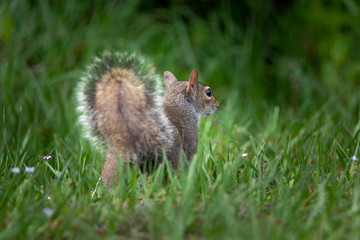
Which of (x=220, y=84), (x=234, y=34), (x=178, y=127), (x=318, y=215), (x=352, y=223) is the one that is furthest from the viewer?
(x=234, y=34)

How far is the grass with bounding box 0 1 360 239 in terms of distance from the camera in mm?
2111

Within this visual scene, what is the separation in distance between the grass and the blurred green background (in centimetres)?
2

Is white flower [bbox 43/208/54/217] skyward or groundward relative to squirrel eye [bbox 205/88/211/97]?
groundward

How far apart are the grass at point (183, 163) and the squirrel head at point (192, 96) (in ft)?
0.64

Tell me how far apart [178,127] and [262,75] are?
2892 mm

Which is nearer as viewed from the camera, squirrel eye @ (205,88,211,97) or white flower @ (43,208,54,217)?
white flower @ (43,208,54,217)

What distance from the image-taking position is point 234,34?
20.2 ft

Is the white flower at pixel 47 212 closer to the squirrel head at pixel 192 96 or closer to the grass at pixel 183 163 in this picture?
the grass at pixel 183 163

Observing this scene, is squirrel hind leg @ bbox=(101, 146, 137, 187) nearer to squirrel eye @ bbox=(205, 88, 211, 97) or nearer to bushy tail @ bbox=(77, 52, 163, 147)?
bushy tail @ bbox=(77, 52, 163, 147)

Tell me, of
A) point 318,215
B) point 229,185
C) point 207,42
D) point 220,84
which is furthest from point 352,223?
point 207,42

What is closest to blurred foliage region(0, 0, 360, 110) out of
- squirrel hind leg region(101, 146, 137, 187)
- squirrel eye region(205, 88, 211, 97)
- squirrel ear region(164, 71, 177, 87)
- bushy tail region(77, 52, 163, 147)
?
squirrel ear region(164, 71, 177, 87)

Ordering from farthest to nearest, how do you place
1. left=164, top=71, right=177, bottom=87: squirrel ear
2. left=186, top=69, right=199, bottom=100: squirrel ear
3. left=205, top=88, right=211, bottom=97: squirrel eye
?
1. left=164, top=71, right=177, bottom=87: squirrel ear
2. left=205, top=88, right=211, bottom=97: squirrel eye
3. left=186, top=69, right=199, bottom=100: squirrel ear

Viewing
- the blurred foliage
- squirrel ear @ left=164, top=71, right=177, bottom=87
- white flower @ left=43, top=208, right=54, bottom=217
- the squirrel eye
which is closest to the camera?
white flower @ left=43, top=208, right=54, bottom=217

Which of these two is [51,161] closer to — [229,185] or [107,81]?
[107,81]
